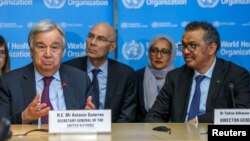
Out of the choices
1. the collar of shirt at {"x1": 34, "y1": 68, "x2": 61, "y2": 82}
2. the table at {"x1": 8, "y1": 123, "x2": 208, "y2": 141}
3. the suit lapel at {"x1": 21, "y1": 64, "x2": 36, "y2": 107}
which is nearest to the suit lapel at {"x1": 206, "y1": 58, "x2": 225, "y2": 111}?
the table at {"x1": 8, "y1": 123, "x2": 208, "y2": 141}

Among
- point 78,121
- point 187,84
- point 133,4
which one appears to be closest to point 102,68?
point 133,4

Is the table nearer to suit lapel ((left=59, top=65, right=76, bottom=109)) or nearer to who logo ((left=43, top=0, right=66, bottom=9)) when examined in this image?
suit lapel ((left=59, top=65, right=76, bottom=109))

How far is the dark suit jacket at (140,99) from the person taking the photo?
472cm

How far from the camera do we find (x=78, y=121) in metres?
2.85

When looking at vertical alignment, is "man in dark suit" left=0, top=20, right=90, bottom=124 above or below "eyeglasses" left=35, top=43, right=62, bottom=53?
below

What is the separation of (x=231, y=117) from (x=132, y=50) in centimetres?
223

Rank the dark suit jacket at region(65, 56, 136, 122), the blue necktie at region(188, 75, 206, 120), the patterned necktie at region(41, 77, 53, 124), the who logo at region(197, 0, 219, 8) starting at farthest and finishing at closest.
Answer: the who logo at region(197, 0, 219, 8) < the dark suit jacket at region(65, 56, 136, 122) < the blue necktie at region(188, 75, 206, 120) < the patterned necktie at region(41, 77, 53, 124)

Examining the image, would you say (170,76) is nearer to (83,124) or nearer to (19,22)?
(83,124)

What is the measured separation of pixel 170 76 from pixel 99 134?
1275mm

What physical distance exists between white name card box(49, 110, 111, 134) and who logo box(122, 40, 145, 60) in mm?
2295

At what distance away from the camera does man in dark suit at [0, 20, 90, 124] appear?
3.40 m

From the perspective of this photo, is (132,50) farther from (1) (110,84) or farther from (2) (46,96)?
(2) (46,96)

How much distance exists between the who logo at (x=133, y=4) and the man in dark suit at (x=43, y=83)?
5.40 feet

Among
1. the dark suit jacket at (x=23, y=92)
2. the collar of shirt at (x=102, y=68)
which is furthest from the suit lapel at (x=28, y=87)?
the collar of shirt at (x=102, y=68)
